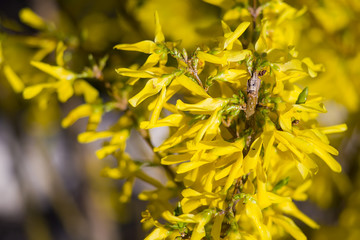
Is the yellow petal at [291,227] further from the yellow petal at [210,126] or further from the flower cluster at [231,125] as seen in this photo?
the yellow petal at [210,126]

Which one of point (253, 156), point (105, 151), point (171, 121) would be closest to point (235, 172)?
point (253, 156)

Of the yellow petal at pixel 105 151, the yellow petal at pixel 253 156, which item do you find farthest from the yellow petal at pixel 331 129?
the yellow petal at pixel 105 151

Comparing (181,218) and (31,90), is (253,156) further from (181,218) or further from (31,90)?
(31,90)

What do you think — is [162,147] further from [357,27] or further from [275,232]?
[357,27]

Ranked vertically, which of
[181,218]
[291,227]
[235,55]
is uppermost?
[235,55]

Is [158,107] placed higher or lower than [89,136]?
higher

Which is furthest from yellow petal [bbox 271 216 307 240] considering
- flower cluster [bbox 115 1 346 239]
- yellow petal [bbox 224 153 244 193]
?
yellow petal [bbox 224 153 244 193]

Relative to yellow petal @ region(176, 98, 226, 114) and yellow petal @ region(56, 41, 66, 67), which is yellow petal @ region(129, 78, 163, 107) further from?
yellow petal @ region(56, 41, 66, 67)

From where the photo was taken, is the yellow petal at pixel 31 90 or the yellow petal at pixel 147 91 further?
the yellow petal at pixel 31 90

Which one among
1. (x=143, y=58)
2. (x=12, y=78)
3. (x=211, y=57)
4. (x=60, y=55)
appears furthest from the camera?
(x=143, y=58)

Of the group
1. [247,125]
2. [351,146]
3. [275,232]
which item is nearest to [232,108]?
[247,125]

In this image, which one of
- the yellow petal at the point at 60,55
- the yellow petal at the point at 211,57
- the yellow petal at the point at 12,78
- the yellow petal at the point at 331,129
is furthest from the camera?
the yellow petal at the point at 12,78

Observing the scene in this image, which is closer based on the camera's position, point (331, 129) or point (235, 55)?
point (235, 55)

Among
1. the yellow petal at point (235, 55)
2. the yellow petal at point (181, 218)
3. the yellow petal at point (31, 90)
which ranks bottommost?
the yellow petal at point (181, 218)
